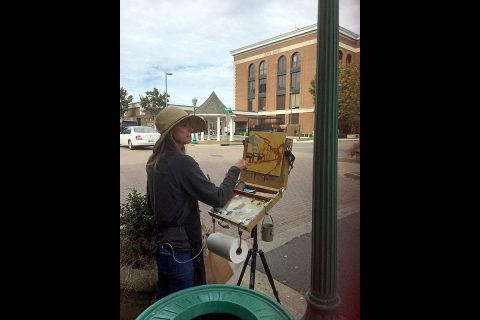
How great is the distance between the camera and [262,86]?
1817 inches

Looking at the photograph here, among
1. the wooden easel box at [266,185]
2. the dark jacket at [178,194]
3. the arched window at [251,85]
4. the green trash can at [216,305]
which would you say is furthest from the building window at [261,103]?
the green trash can at [216,305]

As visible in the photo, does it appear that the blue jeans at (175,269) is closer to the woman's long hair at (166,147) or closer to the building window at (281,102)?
the woman's long hair at (166,147)

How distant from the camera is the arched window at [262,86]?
44666 millimetres

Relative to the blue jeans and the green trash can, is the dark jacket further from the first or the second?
the green trash can

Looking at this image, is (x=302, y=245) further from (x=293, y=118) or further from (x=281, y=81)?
(x=281, y=81)

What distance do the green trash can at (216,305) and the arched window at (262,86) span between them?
1778 inches

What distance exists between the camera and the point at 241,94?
49.2 meters
